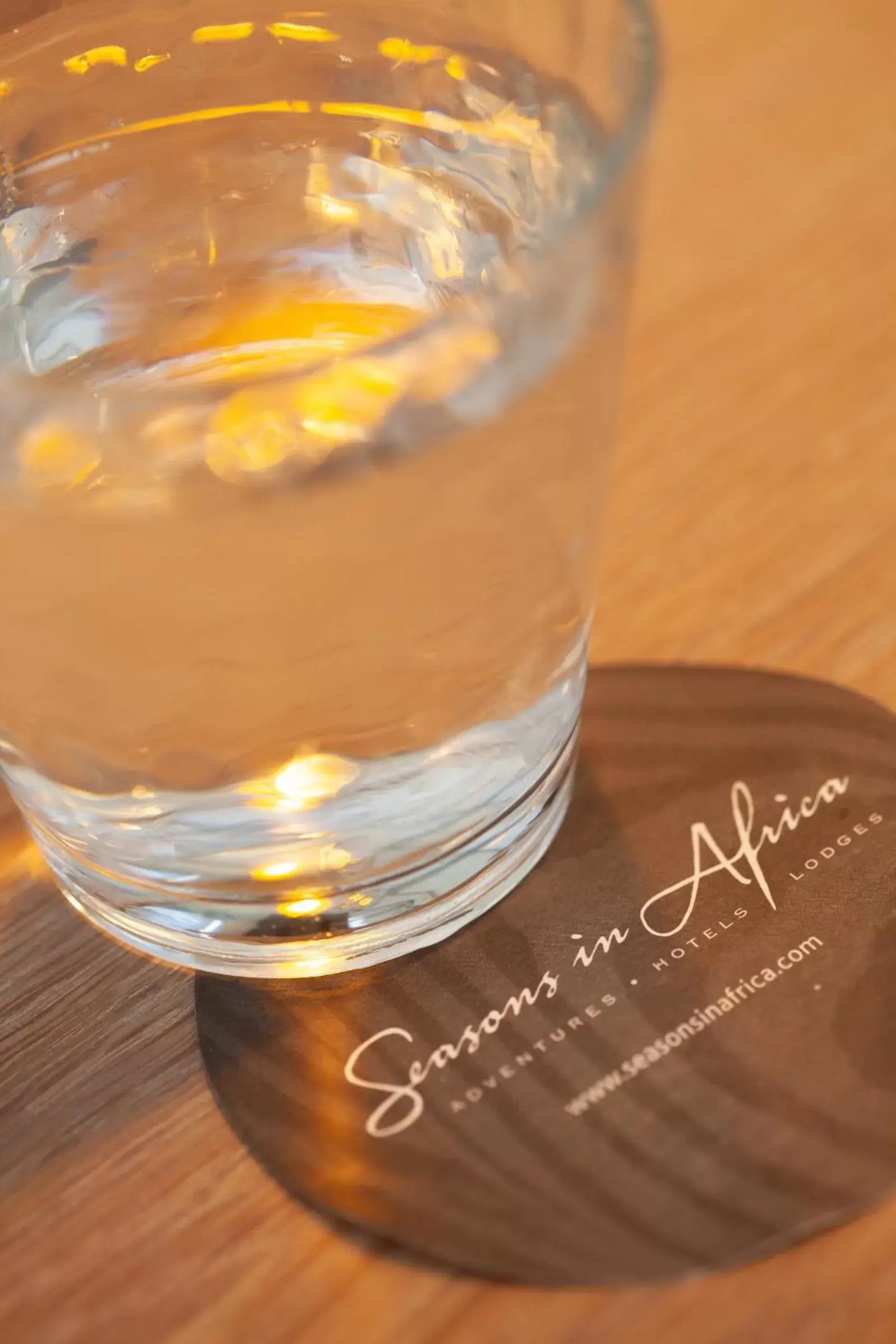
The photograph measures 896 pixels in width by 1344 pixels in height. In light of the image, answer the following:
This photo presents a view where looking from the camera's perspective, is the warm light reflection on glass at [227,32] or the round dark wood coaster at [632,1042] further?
the warm light reflection on glass at [227,32]

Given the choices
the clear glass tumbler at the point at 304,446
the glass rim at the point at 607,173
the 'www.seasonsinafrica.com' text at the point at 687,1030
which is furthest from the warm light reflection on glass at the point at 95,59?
the 'www.seasonsinafrica.com' text at the point at 687,1030

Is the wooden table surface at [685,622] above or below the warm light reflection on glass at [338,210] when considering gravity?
below

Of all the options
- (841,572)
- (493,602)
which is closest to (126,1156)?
(493,602)

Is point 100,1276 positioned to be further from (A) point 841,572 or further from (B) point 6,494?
(A) point 841,572

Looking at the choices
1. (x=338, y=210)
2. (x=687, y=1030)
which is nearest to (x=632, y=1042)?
(x=687, y=1030)

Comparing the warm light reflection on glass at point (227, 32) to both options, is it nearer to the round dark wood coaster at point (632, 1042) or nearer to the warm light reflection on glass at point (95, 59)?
the warm light reflection on glass at point (95, 59)

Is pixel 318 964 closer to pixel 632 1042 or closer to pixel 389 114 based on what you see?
pixel 632 1042

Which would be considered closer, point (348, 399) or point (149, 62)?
point (348, 399)
